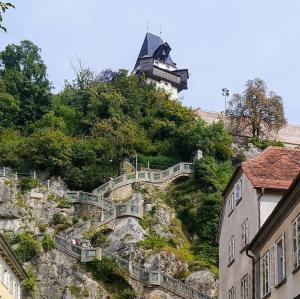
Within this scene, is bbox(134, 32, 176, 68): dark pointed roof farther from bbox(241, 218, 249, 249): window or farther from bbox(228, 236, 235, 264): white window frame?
bbox(241, 218, 249, 249): window

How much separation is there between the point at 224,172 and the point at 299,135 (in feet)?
88.9

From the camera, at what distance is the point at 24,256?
163 ft

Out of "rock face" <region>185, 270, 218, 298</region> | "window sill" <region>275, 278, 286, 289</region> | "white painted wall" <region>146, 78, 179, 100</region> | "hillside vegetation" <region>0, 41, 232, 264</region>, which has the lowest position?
"window sill" <region>275, 278, 286, 289</region>

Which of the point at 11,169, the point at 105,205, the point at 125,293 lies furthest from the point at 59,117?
the point at 125,293

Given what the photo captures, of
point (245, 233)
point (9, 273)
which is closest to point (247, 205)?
point (245, 233)

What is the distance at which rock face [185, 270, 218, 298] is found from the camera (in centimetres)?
4925

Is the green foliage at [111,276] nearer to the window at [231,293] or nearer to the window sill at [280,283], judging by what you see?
the window at [231,293]

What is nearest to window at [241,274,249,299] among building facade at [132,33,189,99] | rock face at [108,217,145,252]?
rock face at [108,217,145,252]

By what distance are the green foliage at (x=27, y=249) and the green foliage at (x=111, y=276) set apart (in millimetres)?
4436

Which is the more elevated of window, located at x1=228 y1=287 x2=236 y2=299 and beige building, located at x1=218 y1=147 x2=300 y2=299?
beige building, located at x1=218 y1=147 x2=300 y2=299

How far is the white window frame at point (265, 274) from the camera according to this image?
82.2ft

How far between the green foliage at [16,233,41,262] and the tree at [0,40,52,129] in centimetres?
2855

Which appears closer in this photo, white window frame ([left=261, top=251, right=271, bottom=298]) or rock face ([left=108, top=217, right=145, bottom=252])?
white window frame ([left=261, top=251, right=271, bottom=298])

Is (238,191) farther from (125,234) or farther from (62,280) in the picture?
(125,234)
